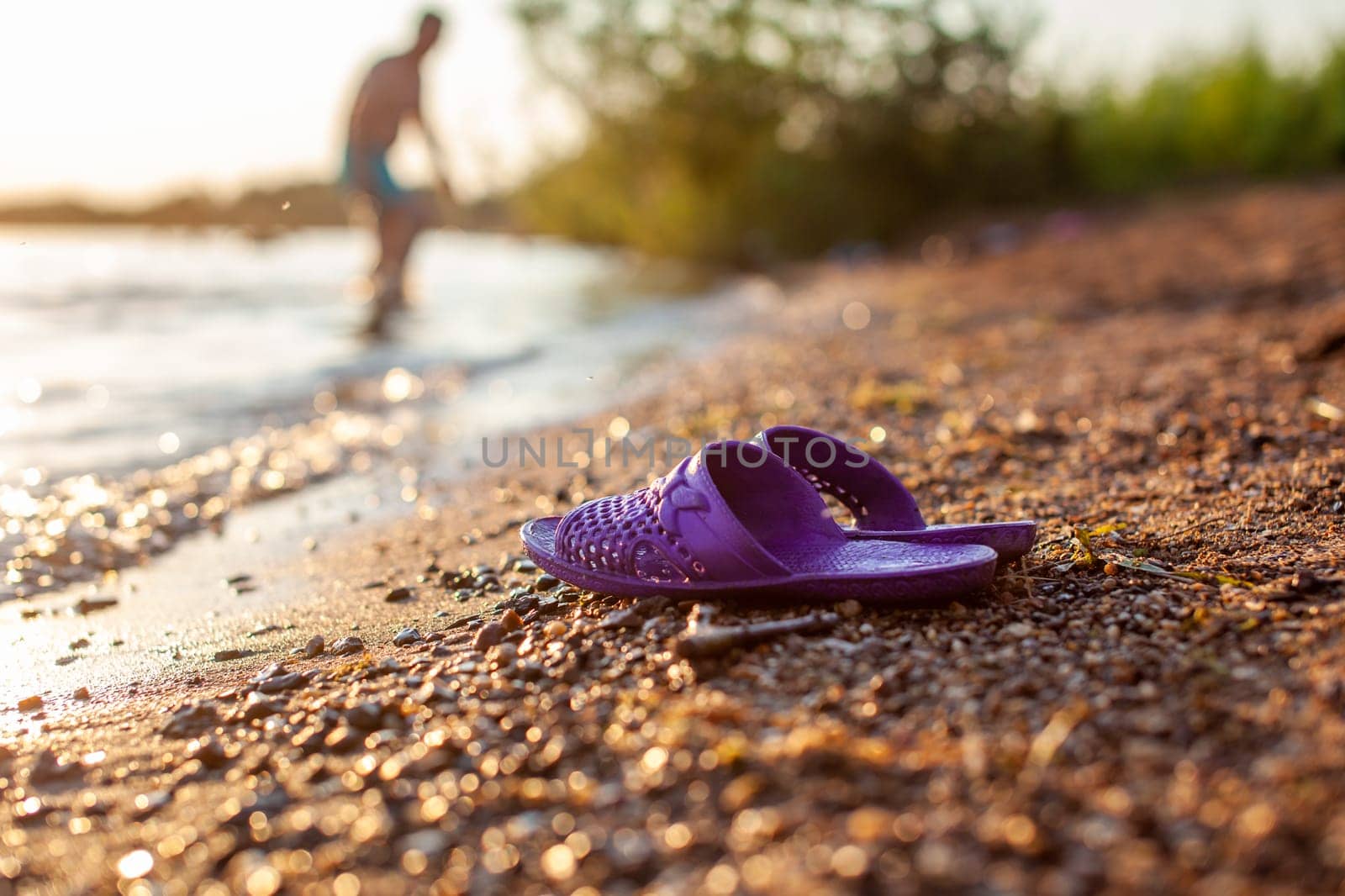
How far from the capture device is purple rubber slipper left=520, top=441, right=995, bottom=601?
83.1 inches

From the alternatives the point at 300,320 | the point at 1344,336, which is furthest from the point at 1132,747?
the point at 300,320

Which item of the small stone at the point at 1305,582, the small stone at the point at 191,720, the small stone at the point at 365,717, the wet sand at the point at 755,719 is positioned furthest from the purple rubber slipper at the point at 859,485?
the small stone at the point at 191,720

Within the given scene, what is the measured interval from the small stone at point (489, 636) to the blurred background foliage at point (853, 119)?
574 inches

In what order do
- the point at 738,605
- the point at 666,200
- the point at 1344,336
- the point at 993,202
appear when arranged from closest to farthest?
the point at 738,605 → the point at 1344,336 → the point at 993,202 → the point at 666,200

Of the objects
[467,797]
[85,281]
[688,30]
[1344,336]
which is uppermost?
[688,30]

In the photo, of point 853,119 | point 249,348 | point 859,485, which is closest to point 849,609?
point 859,485

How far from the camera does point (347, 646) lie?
7.80 feet

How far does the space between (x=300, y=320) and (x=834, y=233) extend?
33.9ft

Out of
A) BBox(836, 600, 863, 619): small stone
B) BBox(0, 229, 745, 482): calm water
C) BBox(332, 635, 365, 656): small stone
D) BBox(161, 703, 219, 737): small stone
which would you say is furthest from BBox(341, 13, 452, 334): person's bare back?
BBox(836, 600, 863, 619): small stone

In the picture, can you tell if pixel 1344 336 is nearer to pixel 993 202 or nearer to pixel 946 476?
pixel 946 476

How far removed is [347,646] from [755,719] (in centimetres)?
110

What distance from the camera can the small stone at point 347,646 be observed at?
2364mm

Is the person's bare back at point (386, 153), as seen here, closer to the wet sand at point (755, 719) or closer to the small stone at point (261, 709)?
the wet sand at point (755, 719)

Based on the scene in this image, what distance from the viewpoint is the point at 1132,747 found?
1517mm
